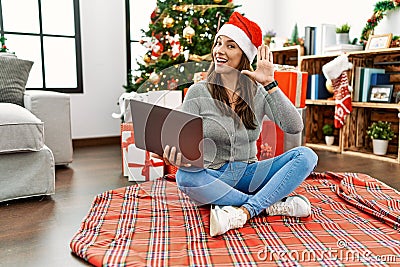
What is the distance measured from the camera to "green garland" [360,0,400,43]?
276cm

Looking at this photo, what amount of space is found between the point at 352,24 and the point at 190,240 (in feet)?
8.62

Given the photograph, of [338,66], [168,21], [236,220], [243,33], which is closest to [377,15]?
[338,66]

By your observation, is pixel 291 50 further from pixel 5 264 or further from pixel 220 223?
pixel 5 264

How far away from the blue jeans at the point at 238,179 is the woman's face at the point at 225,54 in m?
0.34

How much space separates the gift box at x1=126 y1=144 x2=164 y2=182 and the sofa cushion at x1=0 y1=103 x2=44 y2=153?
437 millimetres

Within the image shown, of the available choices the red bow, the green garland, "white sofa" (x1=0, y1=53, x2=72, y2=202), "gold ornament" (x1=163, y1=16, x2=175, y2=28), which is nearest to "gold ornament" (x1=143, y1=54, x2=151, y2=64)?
"gold ornament" (x1=163, y1=16, x2=175, y2=28)

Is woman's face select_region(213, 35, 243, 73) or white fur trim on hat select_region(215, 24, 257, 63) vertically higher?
white fur trim on hat select_region(215, 24, 257, 63)

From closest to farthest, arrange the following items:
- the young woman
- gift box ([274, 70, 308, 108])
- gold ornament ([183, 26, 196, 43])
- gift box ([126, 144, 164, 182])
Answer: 1. the young woman
2. gift box ([126, 144, 164, 182])
3. gift box ([274, 70, 308, 108])
4. gold ornament ([183, 26, 196, 43])

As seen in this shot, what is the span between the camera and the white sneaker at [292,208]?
1.31 m

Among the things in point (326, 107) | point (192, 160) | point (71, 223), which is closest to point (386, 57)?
point (326, 107)

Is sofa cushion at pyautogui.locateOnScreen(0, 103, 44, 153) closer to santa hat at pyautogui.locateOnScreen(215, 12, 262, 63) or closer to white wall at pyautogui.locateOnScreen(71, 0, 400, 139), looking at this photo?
santa hat at pyautogui.locateOnScreen(215, 12, 262, 63)

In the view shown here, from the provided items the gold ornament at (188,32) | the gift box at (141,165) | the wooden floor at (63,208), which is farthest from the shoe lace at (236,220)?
the gold ornament at (188,32)

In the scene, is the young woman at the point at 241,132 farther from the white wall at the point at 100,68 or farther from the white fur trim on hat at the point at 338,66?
the white wall at the point at 100,68

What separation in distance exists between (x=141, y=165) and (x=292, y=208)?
82 centimetres
